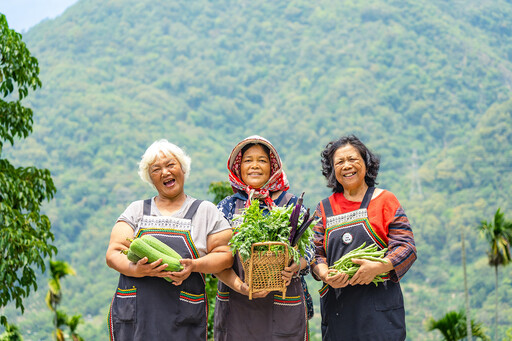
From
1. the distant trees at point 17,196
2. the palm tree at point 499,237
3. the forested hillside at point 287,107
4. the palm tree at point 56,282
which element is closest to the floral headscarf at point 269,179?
the distant trees at point 17,196

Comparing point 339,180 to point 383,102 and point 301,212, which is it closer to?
point 301,212

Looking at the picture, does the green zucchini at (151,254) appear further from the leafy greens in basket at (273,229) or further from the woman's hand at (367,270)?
the woman's hand at (367,270)

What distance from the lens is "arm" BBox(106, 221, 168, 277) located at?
3.92 meters

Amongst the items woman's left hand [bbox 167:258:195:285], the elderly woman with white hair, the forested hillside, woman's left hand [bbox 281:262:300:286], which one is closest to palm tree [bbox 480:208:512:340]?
woman's left hand [bbox 281:262:300:286]

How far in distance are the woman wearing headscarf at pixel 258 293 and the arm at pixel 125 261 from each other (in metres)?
0.56

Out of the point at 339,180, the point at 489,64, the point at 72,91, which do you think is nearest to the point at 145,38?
the point at 72,91

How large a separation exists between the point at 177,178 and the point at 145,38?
14953cm

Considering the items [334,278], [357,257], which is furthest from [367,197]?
[334,278]

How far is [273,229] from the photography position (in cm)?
407

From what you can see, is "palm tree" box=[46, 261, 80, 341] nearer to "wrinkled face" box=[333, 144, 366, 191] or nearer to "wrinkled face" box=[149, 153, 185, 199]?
"wrinkled face" box=[149, 153, 185, 199]

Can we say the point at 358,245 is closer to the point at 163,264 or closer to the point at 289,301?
the point at 289,301

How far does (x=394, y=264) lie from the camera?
427 cm

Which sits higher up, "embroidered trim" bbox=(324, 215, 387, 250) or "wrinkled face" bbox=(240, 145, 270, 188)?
"wrinkled face" bbox=(240, 145, 270, 188)

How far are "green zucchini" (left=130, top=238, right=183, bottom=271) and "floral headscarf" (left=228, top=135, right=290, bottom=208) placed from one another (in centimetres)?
75
